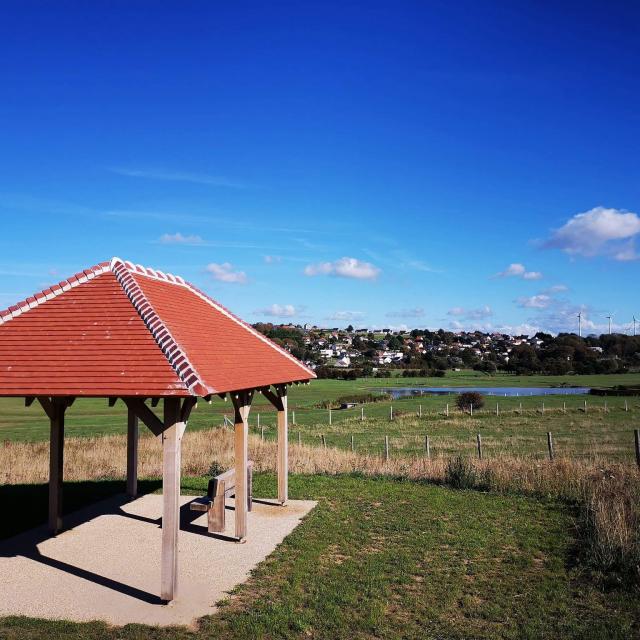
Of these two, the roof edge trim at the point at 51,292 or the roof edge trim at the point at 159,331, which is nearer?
the roof edge trim at the point at 159,331

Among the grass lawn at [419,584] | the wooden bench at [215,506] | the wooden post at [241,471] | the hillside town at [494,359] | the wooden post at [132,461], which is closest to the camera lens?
the grass lawn at [419,584]

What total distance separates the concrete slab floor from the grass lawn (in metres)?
0.36

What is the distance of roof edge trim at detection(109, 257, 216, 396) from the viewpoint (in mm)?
7941

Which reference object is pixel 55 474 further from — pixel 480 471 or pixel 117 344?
pixel 480 471

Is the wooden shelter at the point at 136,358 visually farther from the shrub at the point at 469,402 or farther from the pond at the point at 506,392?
the pond at the point at 506,392

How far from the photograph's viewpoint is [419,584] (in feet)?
28.4

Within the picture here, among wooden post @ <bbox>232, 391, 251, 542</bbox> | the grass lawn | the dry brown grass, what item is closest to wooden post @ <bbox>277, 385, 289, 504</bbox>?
the grass lawn

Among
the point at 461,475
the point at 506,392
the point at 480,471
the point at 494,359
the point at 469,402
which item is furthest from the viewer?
the point at 494,359

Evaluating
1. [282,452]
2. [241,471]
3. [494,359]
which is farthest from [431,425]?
[494,359]

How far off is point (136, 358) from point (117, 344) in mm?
516

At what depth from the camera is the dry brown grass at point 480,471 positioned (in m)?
9.61

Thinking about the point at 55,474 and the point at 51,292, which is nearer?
the point at 51,292

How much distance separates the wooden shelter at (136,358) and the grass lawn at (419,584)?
137 centimetres

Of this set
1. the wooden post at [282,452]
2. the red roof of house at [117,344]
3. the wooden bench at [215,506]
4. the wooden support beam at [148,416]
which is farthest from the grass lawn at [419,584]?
the red roof of house at [117,344]
